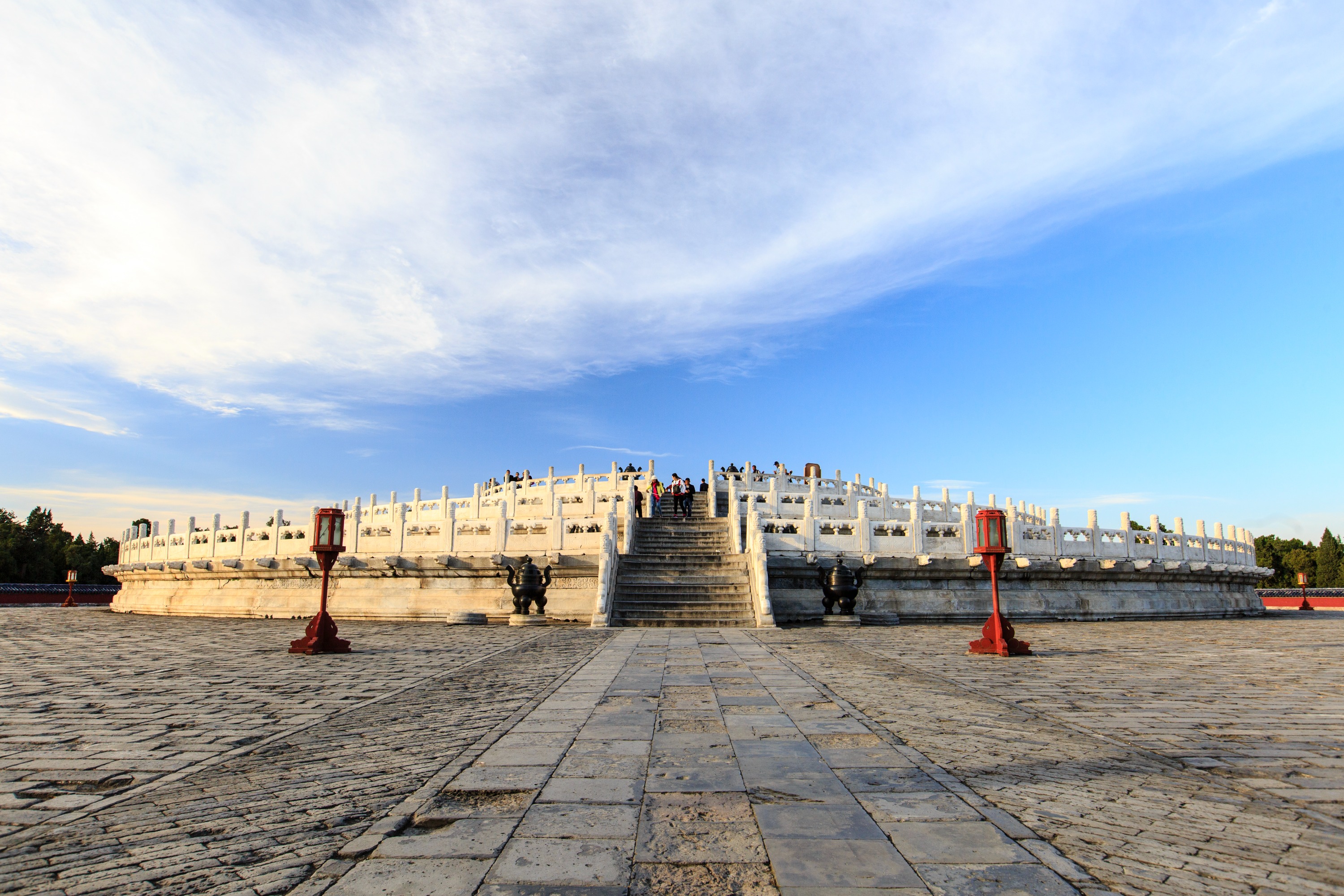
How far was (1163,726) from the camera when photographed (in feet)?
18.3

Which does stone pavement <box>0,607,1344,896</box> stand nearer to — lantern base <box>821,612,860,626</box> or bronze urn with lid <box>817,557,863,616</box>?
lantern base <box>821,612,860,626</box>

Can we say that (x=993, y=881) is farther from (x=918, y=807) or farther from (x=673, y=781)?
(x=673, y=781)

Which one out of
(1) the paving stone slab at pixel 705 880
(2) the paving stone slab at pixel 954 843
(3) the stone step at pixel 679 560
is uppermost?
(3) the stone step at pixel 679 560

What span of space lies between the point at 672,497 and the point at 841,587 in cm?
1383

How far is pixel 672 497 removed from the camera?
1158 inches

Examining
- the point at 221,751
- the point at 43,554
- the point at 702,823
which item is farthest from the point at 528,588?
the point at 43,554

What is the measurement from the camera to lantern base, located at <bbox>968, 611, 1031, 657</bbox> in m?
10.4

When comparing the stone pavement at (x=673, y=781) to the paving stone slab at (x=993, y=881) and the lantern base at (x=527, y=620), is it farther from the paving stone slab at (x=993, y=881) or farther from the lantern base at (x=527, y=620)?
the lantern base at (x=527, y=620)

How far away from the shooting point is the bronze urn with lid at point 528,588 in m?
16.1

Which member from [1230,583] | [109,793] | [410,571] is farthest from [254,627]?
[1230,583]

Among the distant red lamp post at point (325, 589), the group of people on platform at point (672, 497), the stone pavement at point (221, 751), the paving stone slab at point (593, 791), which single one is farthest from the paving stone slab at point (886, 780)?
the group of people on platform at point (672, 497)

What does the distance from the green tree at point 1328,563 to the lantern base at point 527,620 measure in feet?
216

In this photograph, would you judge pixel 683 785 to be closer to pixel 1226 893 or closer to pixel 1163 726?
pixel 1226 893

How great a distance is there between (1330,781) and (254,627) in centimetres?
1868
